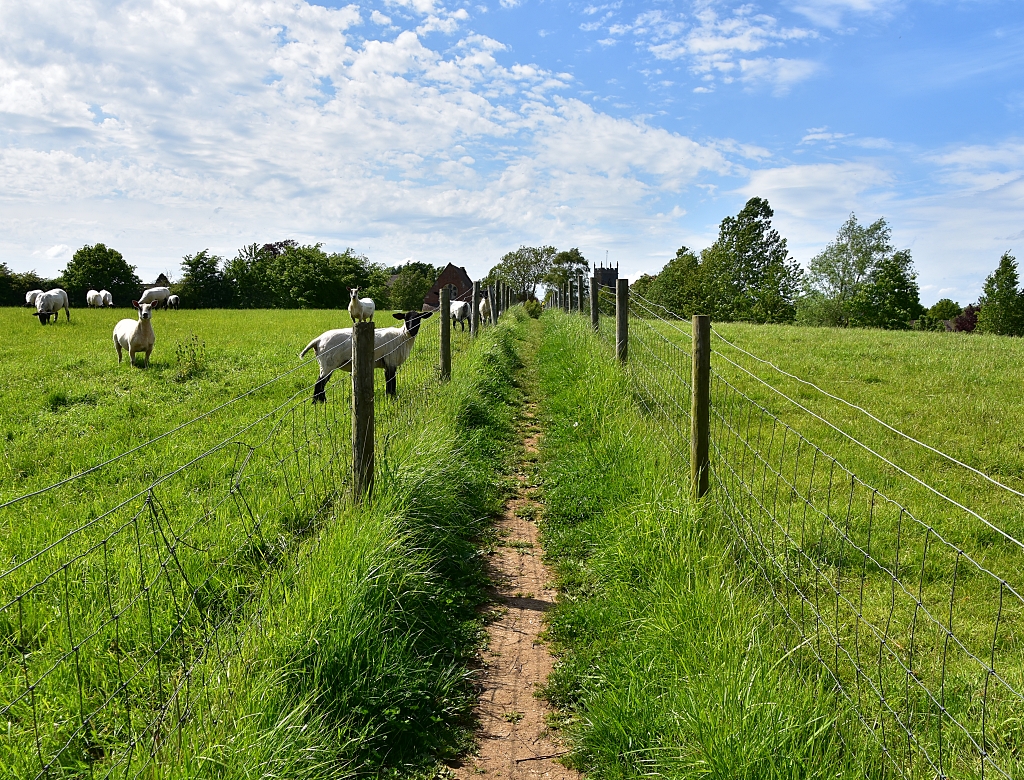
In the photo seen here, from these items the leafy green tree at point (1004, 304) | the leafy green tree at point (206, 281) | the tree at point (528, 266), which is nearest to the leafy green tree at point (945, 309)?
the leafy green tree at point (1004, 304)

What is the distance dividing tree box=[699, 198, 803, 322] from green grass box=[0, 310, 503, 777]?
191ft

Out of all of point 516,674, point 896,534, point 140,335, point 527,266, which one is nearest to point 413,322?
point 140,335

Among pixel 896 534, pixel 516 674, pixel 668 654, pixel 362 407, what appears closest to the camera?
pixel 668 654

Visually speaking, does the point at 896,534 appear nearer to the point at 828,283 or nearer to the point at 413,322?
the point at 413,322

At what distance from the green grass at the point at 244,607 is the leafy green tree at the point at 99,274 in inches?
2572

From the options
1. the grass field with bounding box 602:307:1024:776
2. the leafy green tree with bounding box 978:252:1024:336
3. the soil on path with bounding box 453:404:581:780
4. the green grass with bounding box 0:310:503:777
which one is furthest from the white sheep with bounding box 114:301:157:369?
the leafy green tree with bounding box 978:252:1024:336

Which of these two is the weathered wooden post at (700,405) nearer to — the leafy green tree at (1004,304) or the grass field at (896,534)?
the grass field at (896,534)

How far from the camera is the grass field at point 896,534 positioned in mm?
2895

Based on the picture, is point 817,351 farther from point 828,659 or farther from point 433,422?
point 828,659

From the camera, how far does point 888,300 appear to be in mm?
58656

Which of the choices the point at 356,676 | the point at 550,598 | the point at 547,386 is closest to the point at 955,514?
the point at 550,598

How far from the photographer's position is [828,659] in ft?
11.1

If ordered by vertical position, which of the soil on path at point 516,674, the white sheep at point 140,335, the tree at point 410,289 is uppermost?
the tree at point 410,289

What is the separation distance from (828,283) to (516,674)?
228 feet
